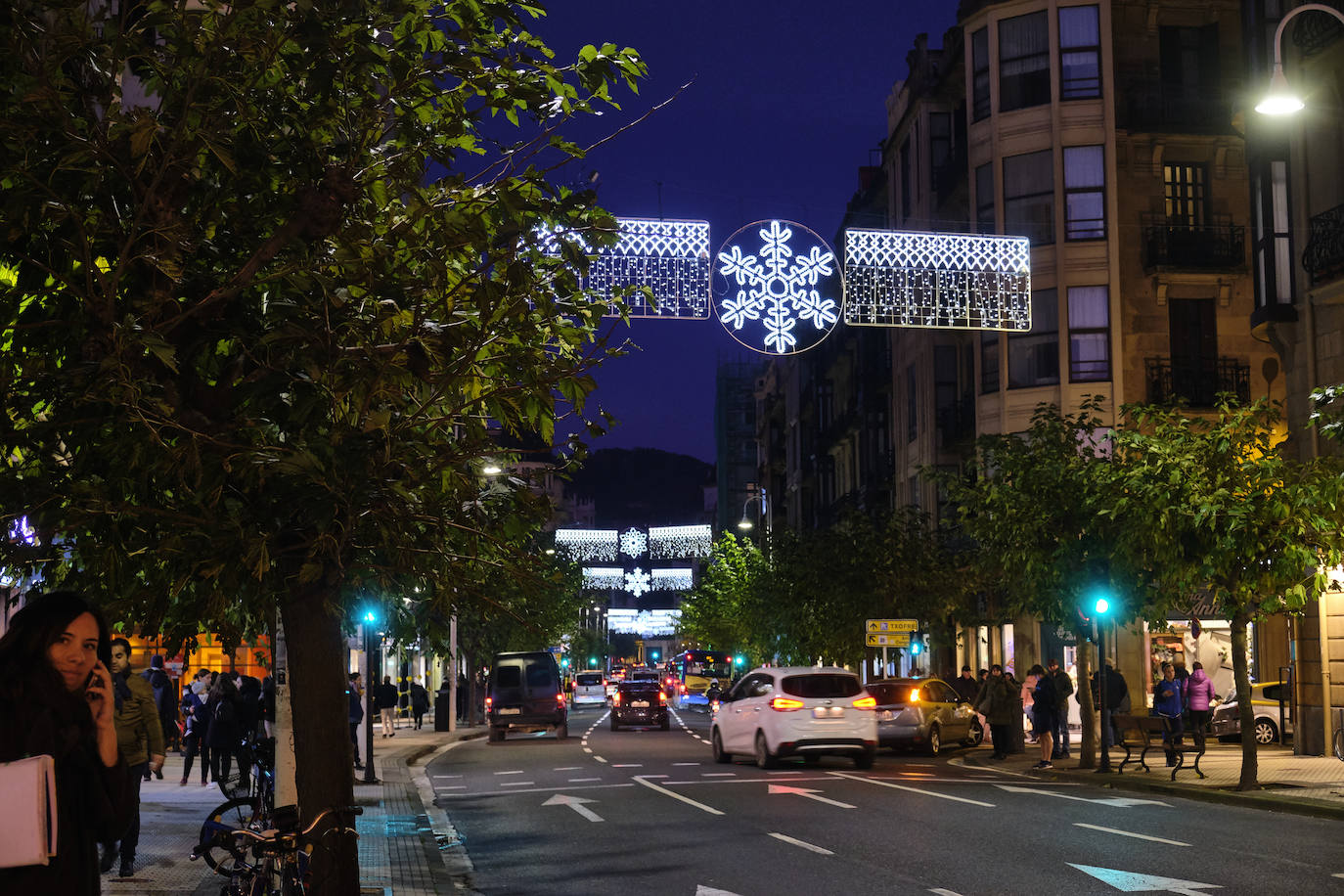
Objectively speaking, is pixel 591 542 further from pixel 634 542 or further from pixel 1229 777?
pixel 1229 777

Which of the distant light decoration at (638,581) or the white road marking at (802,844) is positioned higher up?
the distant light decoration at (638,581)

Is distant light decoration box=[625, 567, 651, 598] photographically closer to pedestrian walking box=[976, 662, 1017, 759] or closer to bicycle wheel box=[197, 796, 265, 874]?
pedestrian walking box=[976, 662, 1017, 759]

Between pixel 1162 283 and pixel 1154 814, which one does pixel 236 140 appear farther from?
pixel 1162 283

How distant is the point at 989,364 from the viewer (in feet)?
147

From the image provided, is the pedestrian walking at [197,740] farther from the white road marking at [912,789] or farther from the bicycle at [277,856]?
the bicycle at [277,856]

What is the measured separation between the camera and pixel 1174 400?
94.9 ft

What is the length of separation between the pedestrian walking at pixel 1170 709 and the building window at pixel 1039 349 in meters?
15.9

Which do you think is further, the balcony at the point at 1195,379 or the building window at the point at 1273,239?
the balcony at the point at 1195,379

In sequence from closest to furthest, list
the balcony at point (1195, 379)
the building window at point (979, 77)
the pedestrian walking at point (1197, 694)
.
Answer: the pedestrian walking at point (1197, 694) < the balcony at point (1195, 379) < the building window at point (979, 77)

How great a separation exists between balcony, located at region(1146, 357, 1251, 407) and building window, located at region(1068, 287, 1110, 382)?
1234 mm

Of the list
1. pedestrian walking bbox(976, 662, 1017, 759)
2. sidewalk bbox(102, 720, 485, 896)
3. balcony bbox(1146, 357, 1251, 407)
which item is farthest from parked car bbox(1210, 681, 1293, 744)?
sidewalk bbox(102, 720, 485, 896)

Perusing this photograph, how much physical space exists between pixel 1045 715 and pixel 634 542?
65.5 meters

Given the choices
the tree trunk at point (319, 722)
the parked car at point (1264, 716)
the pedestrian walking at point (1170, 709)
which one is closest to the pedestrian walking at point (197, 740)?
the pedestrian walking at point (1170, 709)

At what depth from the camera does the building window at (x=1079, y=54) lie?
143 ft
